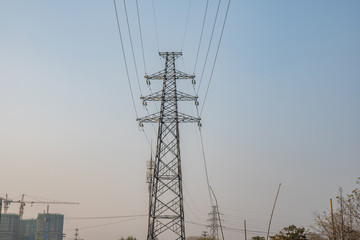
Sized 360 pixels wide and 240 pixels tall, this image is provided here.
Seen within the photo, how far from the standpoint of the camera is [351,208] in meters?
47.7

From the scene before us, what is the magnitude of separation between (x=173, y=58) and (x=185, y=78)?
3420mm

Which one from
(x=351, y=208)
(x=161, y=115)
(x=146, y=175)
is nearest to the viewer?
(x=161, y=115)

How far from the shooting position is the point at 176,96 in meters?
42.1

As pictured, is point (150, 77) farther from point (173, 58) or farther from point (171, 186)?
point (171, 186)

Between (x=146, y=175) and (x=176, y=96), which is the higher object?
(x=176, y=96)

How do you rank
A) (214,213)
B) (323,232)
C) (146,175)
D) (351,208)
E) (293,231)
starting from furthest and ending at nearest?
(214,213), (146,175), (293,231), (323,232), (351,208)

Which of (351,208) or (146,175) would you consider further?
(146,175)

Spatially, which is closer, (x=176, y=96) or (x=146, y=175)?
(x=176, y=96)

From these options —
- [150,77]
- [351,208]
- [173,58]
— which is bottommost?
[351,208]

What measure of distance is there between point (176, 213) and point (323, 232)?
30901 millimetres

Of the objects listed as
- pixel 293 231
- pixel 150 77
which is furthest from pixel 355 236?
pixel 150 77

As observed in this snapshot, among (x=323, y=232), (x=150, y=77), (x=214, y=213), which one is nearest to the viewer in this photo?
(x=150, y=77)

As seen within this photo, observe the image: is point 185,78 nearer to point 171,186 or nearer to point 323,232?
point 171,186

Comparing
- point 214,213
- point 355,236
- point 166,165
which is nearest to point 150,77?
point 166,165
